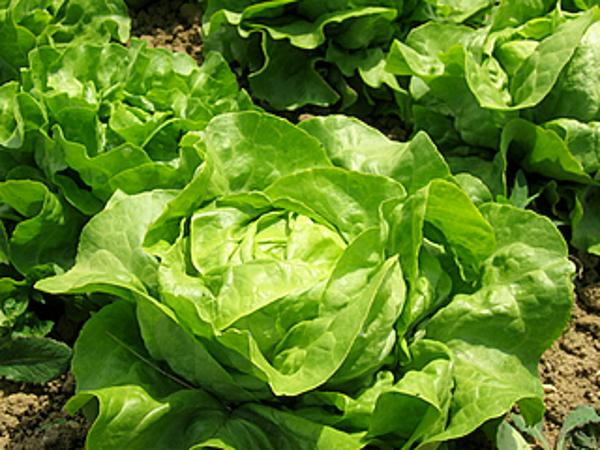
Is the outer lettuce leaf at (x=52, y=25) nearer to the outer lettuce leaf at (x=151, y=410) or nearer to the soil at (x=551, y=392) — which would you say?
the soil at (x=551, y=392)

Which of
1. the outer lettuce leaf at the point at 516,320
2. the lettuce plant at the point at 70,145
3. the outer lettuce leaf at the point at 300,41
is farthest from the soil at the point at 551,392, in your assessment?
the outer lettuce leaf at the point at 300,41

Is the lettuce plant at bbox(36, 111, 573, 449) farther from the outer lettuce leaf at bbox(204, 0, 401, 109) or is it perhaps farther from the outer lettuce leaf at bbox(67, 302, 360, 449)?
the outer lettuce leaf at bbox(204, 0, 401, 109)

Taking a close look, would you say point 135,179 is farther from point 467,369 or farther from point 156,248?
point 467,369

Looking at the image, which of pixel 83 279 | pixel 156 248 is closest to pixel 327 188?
pixel 156 248

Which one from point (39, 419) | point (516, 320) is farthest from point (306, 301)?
point (39, 419)

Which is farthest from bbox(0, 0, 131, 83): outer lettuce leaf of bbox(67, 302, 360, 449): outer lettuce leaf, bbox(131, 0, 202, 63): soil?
bbox(67, 302, 360, 449): outer lettuce leaf
